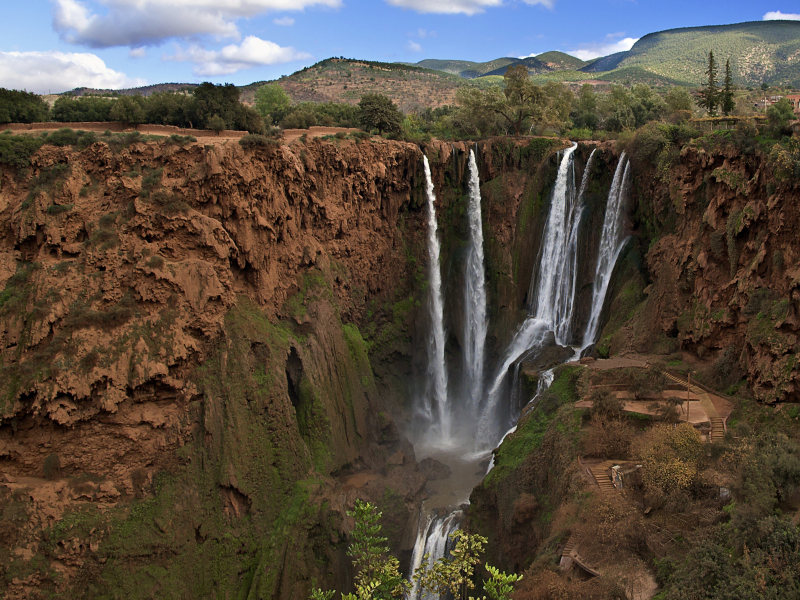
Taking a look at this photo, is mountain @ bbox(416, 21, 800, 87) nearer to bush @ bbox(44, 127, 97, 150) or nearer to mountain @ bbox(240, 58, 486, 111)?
mountain @ bbox(240, 58, 486, 111)

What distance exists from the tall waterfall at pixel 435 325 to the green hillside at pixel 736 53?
7112 cm

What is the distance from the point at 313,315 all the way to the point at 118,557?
13.9 m

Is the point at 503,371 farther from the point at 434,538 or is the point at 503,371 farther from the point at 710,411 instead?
the point at 710,411

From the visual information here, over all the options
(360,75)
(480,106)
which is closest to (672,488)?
(480,106)

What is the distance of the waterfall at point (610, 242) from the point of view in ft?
110

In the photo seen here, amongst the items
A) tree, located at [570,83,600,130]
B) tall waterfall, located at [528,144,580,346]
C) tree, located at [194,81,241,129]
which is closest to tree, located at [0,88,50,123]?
tree, located at [194,81,241,129]

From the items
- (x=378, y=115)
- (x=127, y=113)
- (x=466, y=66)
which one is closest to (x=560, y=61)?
(x=466, y=66)

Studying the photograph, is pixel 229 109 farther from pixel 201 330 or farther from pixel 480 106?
pixel 480 106

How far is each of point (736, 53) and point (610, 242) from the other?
296 feet

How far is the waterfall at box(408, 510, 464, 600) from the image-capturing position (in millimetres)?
25547

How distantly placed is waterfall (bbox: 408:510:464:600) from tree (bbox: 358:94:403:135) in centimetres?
2676

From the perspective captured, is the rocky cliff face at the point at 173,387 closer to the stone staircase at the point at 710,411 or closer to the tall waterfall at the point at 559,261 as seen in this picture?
the tall waterfall at the point at 559,261

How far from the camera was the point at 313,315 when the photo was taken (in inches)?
1235

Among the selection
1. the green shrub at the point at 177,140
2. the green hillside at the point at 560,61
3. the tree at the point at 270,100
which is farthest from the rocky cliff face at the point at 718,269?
the green hillside at the point at 560,61
